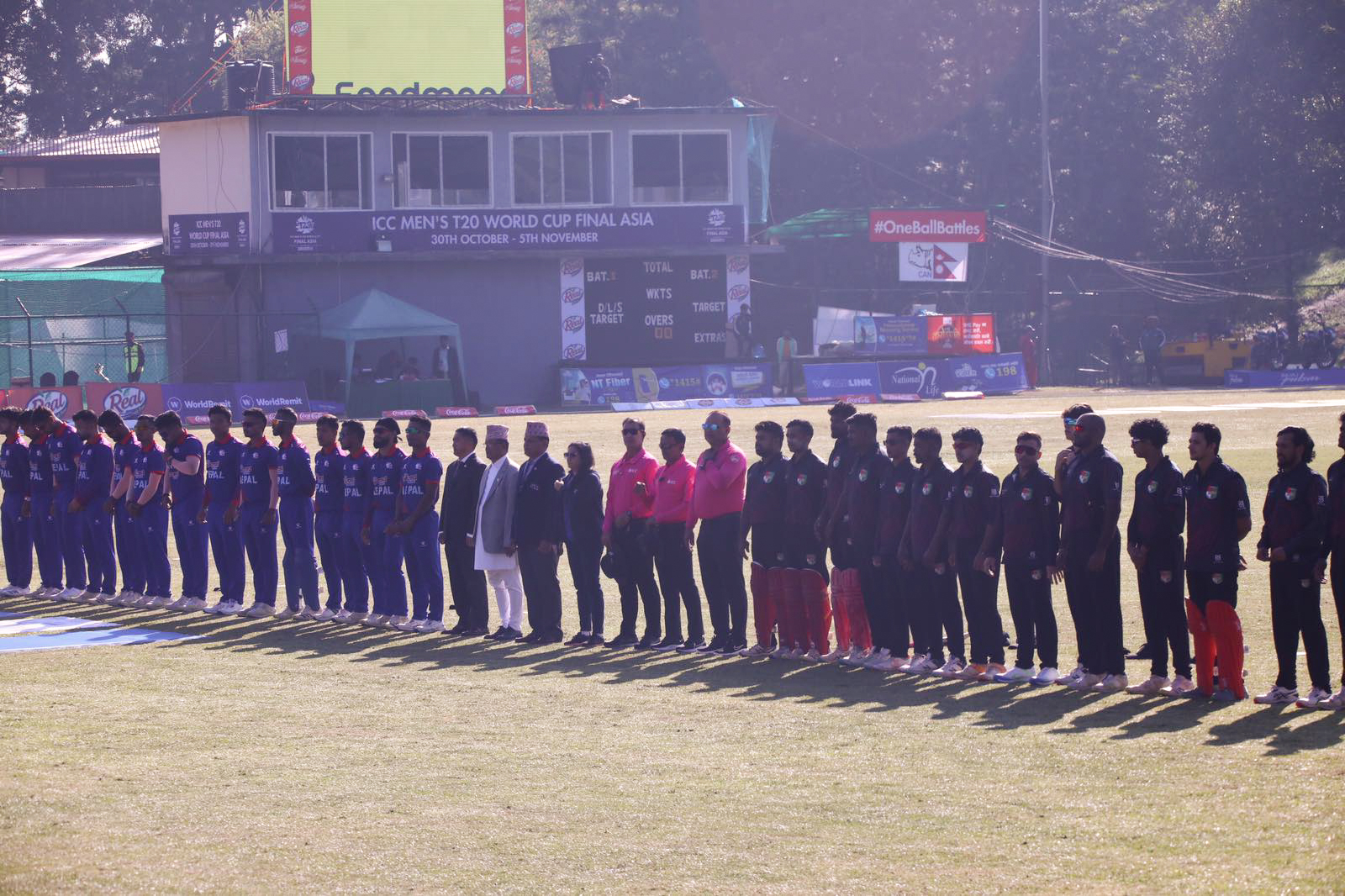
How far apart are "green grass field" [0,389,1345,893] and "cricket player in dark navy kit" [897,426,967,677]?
0.38 meters

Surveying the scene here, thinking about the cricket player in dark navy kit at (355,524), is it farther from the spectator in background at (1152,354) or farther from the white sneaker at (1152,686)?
the spectator in background at (1152,354)

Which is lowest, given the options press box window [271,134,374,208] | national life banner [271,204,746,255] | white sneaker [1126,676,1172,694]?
white sneaker [1126,676,1172,694]

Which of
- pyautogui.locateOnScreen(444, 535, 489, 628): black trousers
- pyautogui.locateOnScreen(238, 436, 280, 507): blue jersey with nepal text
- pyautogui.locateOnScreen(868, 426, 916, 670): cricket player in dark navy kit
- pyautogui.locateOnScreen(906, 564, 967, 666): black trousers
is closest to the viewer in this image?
pyautogui.locateOnScreen(906, 564, 967, 666): black trousers

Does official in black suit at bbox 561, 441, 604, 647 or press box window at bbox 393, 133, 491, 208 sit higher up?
press box window at bbox 393, 133, 491, 208

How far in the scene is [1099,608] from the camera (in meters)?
12.0

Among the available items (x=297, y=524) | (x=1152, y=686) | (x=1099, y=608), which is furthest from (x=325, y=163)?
(x=1152, y=686)

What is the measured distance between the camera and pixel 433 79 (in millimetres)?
48625

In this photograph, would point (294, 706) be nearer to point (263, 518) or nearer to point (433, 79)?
point (263, 518)

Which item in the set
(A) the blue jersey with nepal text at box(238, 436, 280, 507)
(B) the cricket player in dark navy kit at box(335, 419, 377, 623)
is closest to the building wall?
(A) the blue jersey with nepal text at box(238, 436, 280, 507)

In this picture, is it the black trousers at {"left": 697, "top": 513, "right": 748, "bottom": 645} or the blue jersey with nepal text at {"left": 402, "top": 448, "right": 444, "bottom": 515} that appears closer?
the black trousers at {"left": 697, "top": 513, "right": 748, "bottom": 645}

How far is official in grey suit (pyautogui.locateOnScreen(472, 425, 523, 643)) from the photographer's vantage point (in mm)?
15523

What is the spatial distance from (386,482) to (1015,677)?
260 inches

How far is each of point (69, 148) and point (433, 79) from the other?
21.9 metres

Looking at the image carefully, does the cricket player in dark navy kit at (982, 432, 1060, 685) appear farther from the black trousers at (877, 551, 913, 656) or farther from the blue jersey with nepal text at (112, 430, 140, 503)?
the blue jersey with nepal text at (112, 430, 140, 503)
